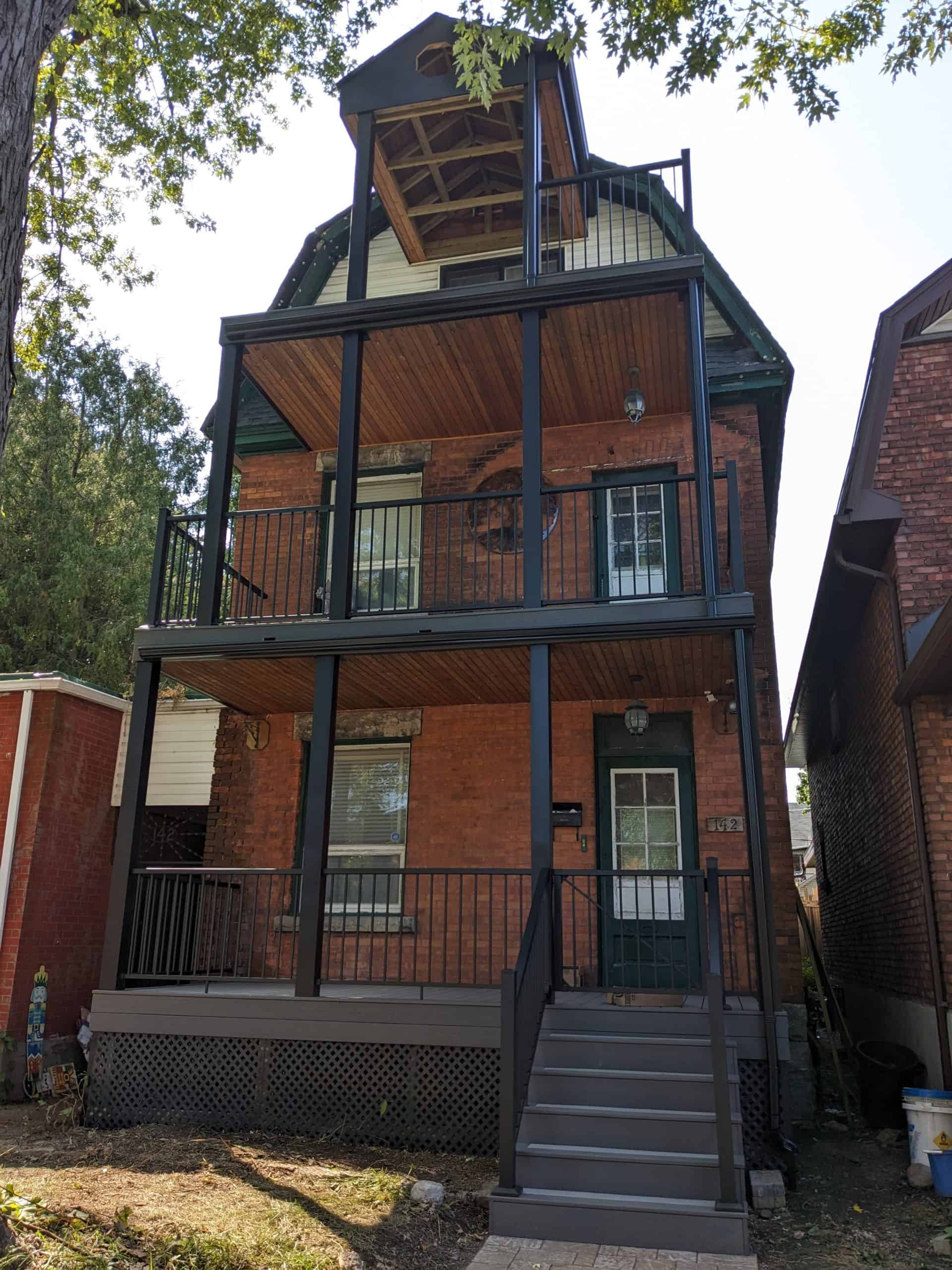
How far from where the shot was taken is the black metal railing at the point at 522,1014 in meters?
5.05

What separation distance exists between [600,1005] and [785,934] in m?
2.32

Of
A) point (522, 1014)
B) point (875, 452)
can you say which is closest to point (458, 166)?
point (875, 452)

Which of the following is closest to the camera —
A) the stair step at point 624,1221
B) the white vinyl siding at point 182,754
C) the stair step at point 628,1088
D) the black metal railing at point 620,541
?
the stair step at point 624,1221

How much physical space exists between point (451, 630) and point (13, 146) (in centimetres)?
463

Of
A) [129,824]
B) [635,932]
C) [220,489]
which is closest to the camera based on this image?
[129,824]

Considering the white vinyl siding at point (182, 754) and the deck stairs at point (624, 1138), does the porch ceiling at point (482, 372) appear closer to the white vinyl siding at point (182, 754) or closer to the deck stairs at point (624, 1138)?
the white vinyl siding at point (182, 754)

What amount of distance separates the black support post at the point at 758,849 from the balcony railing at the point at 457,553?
155 cm

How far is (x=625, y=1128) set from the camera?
5.38 m

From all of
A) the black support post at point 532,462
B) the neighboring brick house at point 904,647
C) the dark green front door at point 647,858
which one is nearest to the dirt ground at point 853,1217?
the neighboring brick house at point 904,647

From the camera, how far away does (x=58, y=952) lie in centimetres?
941

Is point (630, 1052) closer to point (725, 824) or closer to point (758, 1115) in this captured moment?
point (758, 1115)

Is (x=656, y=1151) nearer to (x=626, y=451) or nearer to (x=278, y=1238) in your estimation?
(x=278, y=1238)

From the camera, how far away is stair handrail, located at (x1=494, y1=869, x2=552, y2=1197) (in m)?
5.05

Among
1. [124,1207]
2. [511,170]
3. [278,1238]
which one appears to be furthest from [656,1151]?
[511,170]
